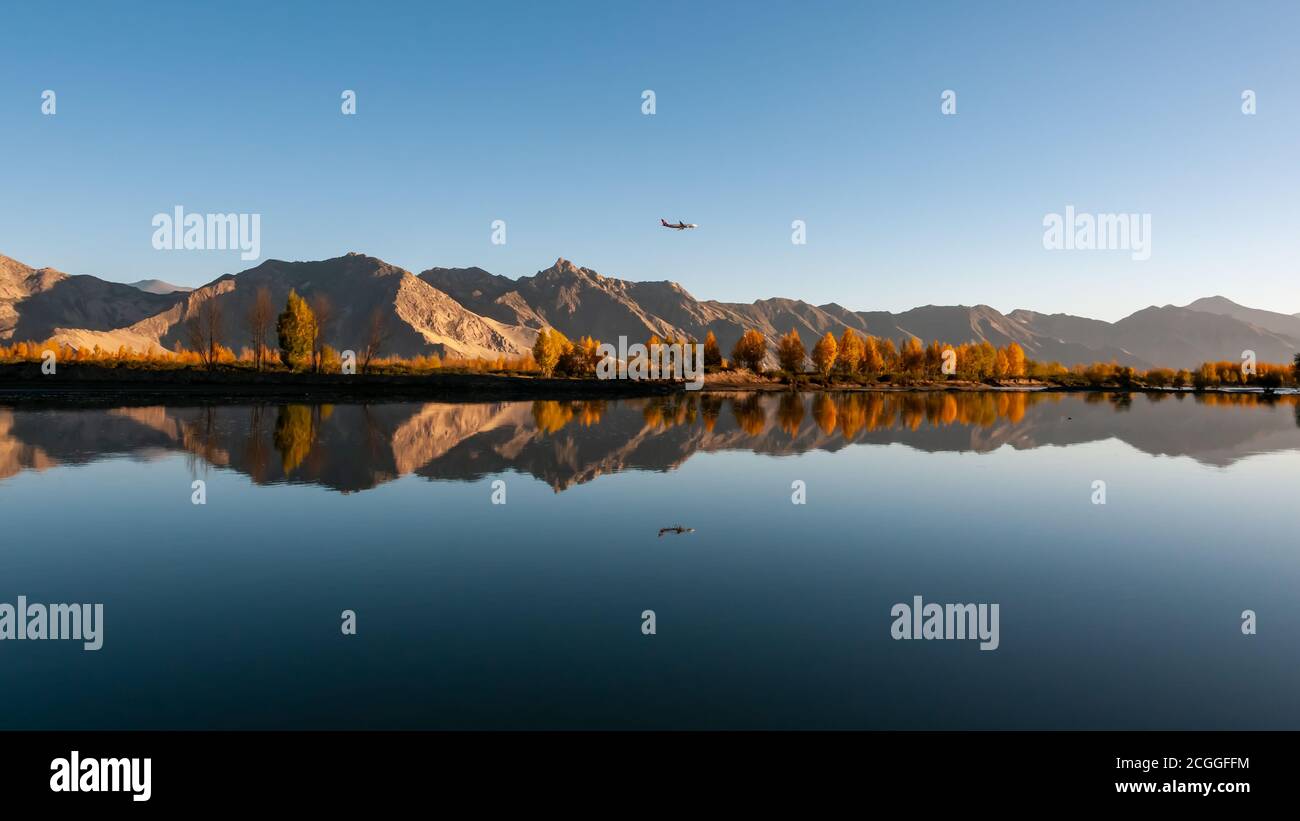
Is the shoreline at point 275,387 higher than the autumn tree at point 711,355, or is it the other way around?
the autumn tree at point 711,355

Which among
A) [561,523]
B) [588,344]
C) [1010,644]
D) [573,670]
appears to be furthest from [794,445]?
[588,344]

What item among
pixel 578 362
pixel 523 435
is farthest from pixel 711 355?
pixel 523 435

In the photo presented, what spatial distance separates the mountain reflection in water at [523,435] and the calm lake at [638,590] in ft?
3.08

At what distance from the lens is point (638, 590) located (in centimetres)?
1711

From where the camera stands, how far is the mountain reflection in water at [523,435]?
37969 mm

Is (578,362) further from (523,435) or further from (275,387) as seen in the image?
(523,435)

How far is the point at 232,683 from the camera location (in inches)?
464

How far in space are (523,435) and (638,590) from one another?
39.0 m

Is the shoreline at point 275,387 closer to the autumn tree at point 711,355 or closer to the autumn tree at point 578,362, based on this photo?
the autumn tree at point 578,362

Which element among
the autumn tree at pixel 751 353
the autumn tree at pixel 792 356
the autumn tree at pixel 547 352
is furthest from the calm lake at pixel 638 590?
the autumn tree at pixel 792 356

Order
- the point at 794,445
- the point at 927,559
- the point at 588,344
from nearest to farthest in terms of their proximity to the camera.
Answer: the point at 927,559 → the point at 794,445 → the point at 588,344
